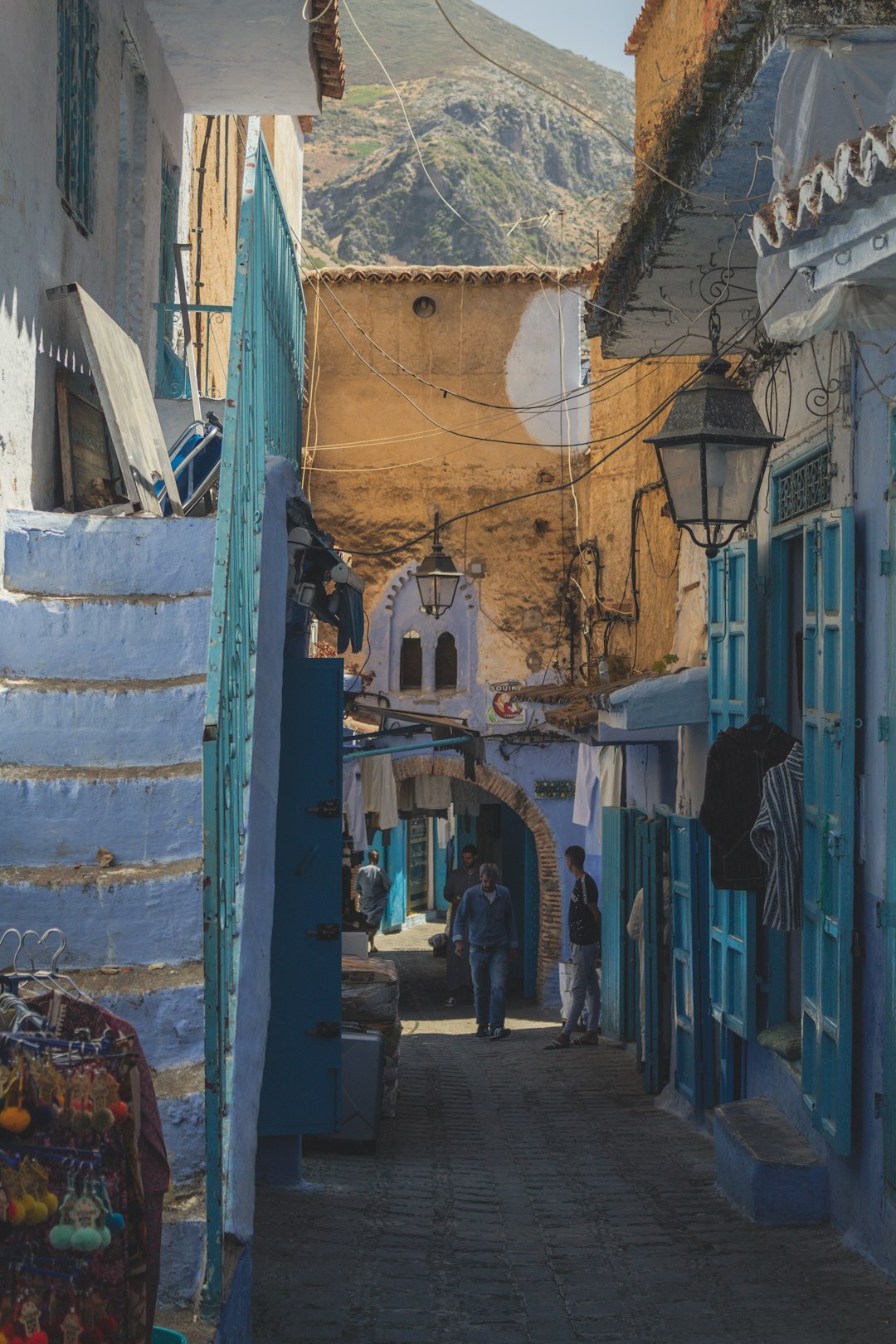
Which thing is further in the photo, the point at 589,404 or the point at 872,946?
the point at 589,404

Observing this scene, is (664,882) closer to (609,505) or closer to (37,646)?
(37,646)

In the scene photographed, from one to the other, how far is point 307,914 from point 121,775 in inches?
82.0

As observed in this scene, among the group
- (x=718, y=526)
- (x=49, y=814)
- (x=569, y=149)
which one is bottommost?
(x=49, y=814)

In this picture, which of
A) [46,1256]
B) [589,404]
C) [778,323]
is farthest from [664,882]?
[589,404]

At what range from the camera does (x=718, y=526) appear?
22.9 ft

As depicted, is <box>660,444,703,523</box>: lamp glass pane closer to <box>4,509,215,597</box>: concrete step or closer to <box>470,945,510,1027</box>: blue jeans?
<box>4,509,215,597</box>: concrete step

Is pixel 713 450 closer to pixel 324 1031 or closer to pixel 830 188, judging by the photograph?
pixel 830 188

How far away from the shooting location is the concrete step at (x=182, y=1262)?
369cm

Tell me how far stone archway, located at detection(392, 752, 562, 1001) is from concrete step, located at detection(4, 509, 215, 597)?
43.4ft

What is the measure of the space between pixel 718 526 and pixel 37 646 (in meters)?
3.24

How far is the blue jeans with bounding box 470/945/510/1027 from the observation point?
14039 millimetres

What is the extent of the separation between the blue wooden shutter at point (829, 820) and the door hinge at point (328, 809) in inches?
85.2

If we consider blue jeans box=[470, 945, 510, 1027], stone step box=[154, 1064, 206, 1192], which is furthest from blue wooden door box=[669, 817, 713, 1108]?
stone step box=[154, 1064, 206, 1192]

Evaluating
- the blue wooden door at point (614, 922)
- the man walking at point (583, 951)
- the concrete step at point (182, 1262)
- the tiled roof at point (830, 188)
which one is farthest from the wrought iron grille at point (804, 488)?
the man walking at point (583, 951)
